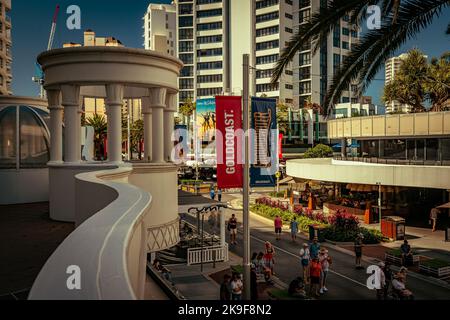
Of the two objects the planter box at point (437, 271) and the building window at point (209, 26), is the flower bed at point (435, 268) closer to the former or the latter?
the planter box at point (437, 271)

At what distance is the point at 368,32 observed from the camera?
11156 mm

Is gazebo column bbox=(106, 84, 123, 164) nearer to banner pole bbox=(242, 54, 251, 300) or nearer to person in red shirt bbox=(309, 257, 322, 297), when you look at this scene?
banner pole bbox=(242, 54, 251, 300)

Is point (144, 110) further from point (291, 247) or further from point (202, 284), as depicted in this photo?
point (291, 247)

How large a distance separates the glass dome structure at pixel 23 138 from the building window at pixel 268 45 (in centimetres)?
8981

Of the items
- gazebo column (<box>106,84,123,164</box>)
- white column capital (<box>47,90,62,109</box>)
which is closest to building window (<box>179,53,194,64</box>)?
white column capital (<box>47,90,62,109</box>)

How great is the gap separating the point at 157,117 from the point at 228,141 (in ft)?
9.89

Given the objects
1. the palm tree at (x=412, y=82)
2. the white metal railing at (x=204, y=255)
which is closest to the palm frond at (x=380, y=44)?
the white metal railing at (x=204, y=255)

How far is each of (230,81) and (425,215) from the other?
84176 millimetres

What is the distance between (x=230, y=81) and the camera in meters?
114

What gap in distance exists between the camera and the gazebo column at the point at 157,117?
15727mm

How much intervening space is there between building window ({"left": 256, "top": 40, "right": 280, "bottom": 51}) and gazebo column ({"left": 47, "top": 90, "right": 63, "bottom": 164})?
9306 cm

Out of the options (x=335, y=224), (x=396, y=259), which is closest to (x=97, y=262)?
(x=396, y=259)

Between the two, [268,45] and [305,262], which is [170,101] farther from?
[268,45]

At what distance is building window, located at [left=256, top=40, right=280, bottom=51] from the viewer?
103919mm
